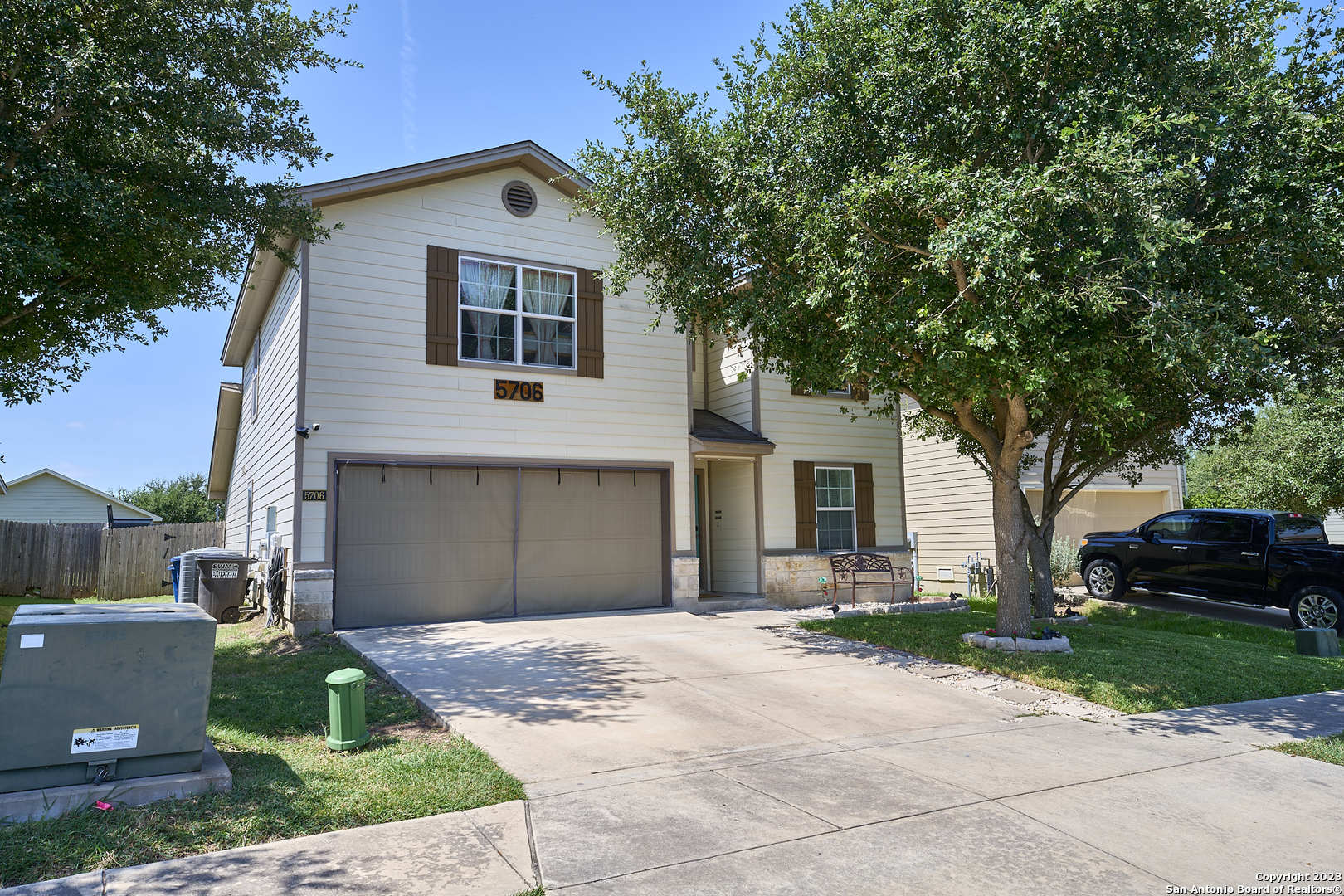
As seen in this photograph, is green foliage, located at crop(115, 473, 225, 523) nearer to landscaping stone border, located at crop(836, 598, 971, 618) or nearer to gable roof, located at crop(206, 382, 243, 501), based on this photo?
gable roof, located at crop(206, 382, 243, 501)

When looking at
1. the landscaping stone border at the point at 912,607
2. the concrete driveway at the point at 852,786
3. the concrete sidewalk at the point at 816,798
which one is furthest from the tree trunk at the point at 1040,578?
the concrete driveway at the point at 852,786

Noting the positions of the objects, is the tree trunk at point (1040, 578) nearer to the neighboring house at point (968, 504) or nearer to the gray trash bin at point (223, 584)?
the neighboring house at point (968, 504)

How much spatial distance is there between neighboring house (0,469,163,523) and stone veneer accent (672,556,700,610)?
32.4m

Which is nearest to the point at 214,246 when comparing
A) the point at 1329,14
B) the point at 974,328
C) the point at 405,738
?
the point at 405,738

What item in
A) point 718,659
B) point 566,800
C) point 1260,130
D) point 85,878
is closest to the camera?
point 85,878

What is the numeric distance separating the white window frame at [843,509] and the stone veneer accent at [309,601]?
8.36 metres

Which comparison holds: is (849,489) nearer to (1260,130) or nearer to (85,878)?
(1260,130)

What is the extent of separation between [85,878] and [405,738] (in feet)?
8.70

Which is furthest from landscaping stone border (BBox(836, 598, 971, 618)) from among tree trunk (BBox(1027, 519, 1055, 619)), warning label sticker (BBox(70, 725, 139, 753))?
warning label sticker (BBox(70, 725, 139, 753))

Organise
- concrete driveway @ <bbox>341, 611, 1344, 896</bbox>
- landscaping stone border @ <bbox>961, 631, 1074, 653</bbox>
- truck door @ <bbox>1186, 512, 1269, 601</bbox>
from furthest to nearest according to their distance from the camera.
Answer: truck door @ <bbox>1186, 512, 1269, 601</bbox> → landscaping stone border @ <bbox>961, 631, 1074, 653</bbox> → concrete driveway @ <bbox>341, 611, 1344, 896</bbox>

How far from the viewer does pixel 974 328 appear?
765cm

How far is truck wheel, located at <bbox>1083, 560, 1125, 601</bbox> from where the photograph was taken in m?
15.5

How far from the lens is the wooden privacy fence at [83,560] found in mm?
19969

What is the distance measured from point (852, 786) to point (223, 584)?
38.6 feet
